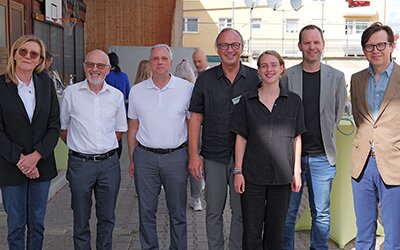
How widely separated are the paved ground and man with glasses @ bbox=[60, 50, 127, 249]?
89 centimetres

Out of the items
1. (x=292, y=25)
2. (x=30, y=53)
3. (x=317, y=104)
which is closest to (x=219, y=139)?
(x=317, y=104)

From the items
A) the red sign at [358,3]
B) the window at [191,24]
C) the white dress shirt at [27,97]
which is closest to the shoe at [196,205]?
the white dress shirt at [27,97]

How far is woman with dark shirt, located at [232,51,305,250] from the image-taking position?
3227 millimetres

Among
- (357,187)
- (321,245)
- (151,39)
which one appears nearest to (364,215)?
(357,187)

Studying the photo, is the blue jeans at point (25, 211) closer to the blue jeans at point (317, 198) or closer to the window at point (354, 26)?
the blue jeans at point (317, 198)

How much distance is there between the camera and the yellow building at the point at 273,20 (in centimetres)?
3919

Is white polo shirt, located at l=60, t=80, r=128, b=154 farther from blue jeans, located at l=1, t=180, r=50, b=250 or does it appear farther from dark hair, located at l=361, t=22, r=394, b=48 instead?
dark hair, located at l=361, t=22, r=394, b=48

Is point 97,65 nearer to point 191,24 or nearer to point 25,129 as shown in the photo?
point 25,129

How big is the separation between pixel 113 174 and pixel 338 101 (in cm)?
174

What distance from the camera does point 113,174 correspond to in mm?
3566

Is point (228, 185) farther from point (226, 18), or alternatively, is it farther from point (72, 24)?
point (226, 18)

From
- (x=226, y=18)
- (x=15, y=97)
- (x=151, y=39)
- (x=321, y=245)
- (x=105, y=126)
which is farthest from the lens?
(x=226, y=18)

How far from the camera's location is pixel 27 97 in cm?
325

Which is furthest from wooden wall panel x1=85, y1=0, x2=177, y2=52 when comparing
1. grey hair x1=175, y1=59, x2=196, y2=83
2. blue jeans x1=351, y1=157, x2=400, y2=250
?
blue jeans x1=351, y1=157, x2=400, y2=250
